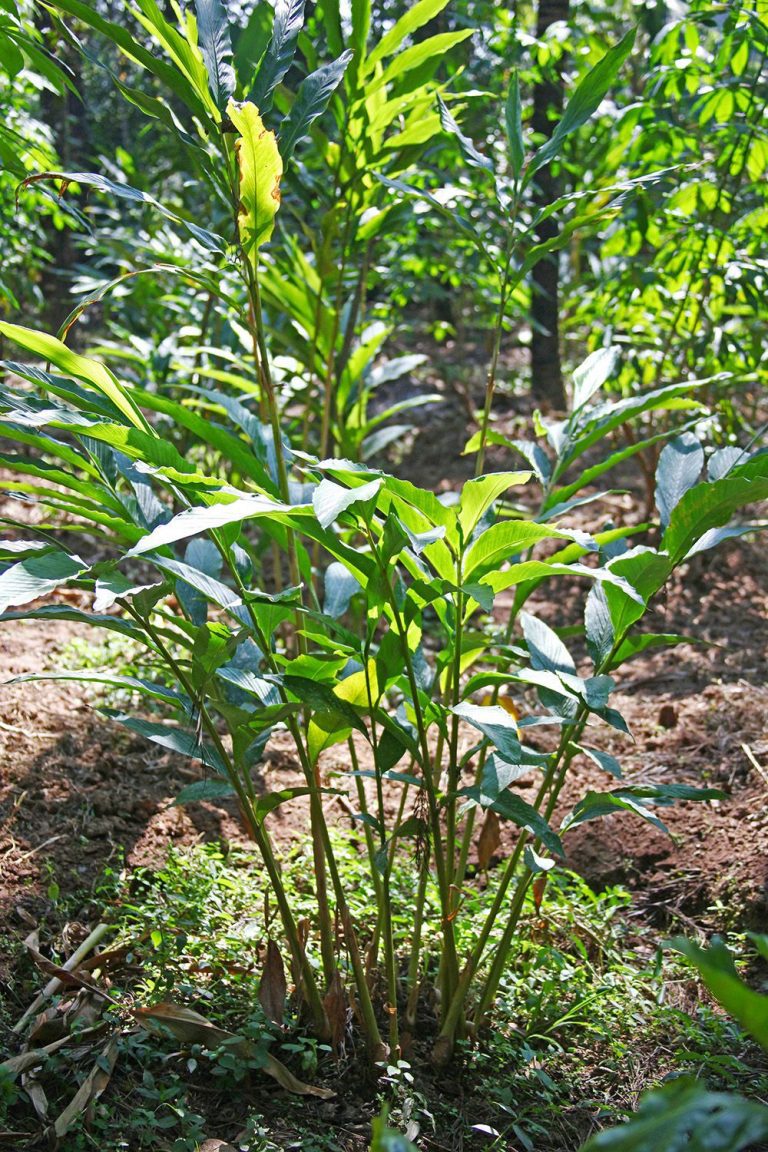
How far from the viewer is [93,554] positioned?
4039 mm

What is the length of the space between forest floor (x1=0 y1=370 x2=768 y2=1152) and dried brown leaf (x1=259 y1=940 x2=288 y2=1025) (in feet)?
0.35

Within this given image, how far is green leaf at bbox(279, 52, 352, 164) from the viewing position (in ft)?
4.73

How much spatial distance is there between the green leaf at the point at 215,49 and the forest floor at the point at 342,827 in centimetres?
106

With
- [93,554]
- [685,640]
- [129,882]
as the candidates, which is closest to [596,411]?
[685,640]

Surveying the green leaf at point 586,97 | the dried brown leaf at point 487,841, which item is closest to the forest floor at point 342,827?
the dried brown leaf at point 487,841

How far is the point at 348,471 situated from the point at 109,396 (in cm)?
39

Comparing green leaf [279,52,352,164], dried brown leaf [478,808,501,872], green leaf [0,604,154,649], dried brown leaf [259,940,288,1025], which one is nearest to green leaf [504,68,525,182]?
green leaf [279,52,352,164]

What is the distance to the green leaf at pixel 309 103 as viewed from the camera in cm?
144

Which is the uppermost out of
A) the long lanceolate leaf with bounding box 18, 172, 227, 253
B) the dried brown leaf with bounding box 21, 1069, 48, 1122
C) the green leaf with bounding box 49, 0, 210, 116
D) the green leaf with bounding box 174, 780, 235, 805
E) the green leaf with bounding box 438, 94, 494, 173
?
the green leaf with bounding box 49, 0, 210, 116

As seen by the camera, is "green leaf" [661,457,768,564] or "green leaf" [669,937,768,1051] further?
"green leaf" [661,457,768,564]

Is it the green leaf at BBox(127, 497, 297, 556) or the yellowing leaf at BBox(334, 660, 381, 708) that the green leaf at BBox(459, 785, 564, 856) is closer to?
the yellowing leaf at BBox(334, 660, 381, 708)

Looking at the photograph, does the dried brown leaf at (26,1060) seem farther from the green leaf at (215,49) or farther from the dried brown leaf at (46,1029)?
the green leaf at (215,49)

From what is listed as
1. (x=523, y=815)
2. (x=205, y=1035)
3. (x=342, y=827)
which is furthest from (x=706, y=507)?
(x=342, y=827)

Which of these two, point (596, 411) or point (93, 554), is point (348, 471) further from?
point (93, 554)
